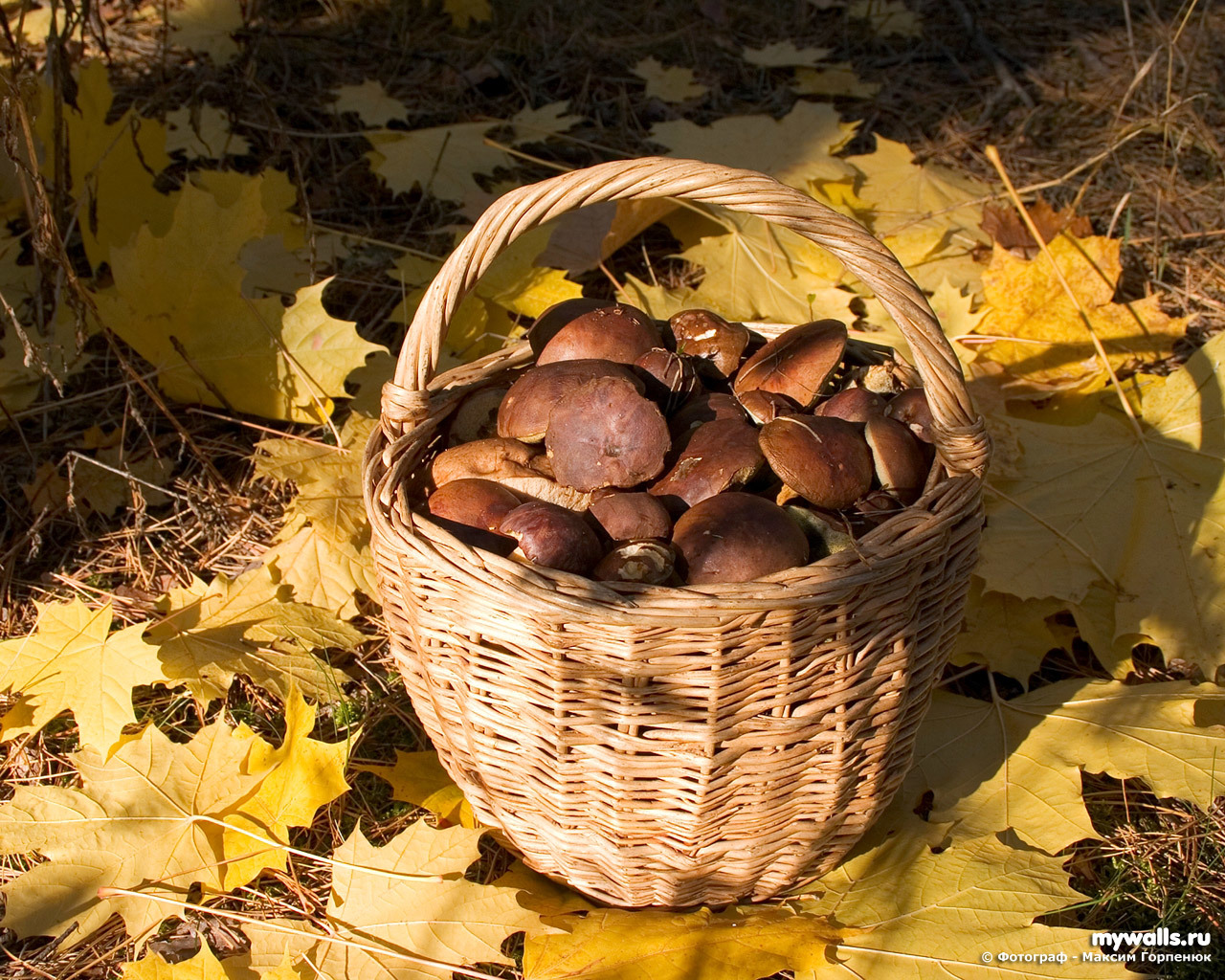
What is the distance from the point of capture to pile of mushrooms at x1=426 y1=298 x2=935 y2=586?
1.61m

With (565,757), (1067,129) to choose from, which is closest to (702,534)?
(565,757)

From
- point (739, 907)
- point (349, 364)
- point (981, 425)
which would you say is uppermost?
point (981, 425)

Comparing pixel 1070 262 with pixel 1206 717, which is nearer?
pixel 1206 717

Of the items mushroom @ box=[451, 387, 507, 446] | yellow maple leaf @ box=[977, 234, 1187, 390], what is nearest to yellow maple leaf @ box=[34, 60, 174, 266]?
mushroom @ box=[451, 387, 507, 446]

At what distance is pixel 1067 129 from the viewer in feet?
13.8

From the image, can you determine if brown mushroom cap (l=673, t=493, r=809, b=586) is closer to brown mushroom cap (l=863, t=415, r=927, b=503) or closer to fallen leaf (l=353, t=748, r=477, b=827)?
brown mushroom cap (l=863, t=415, r=927, b=503)

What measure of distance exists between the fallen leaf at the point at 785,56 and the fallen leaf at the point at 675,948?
3.74 meters

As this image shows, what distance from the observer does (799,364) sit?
6.51 ft

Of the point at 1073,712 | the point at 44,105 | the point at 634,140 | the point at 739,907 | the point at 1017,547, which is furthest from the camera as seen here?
the point at 634,140

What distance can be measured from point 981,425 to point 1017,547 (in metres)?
0.71

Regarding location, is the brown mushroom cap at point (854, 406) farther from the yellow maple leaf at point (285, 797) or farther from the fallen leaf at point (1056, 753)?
the yellow maple leaf at point (285, 797)

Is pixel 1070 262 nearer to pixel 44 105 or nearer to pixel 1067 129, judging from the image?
pixel 1067 129

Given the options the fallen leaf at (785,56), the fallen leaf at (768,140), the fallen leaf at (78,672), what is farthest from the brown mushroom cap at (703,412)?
the fallen leaf at (785,56)

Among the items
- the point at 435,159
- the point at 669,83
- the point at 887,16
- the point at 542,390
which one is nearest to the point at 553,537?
the point at 542,390
